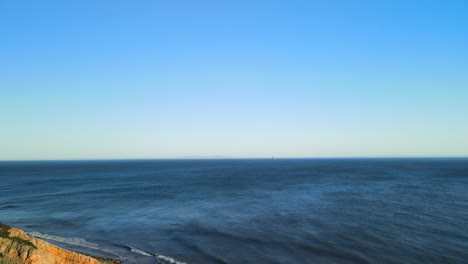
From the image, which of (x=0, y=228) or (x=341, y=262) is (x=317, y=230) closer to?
(x=341, y=262)

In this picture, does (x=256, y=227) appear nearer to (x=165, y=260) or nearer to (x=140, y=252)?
(x=165, y=260)

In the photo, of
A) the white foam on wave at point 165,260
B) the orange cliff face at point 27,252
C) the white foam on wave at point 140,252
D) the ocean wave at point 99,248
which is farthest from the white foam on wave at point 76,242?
the orange cliff face at point 27,252

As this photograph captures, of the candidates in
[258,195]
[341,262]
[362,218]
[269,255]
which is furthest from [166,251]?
[258,195]

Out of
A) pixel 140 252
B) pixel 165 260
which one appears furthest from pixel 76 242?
pixel 165 260

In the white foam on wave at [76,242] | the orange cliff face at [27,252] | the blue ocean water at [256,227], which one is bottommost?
the blue ocean water at [256,227]

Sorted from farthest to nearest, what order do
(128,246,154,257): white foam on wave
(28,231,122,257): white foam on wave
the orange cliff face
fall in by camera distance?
(28,231,122,257): white foam on wave < (128,246,154,257): white foam on wave < the orange cliff face

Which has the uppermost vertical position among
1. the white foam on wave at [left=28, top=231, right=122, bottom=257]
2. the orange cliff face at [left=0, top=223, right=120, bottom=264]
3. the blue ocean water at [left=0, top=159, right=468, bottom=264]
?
the orange cliff face at [left=0, top=223, right=120, bottom=264]

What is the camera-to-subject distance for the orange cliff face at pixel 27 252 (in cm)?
1576

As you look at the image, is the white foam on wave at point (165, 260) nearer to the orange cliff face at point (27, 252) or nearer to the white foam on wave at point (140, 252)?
the white foam on wave at point (140, 252)

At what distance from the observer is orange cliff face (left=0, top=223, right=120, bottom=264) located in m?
15.8

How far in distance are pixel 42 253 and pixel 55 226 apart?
2414 cm

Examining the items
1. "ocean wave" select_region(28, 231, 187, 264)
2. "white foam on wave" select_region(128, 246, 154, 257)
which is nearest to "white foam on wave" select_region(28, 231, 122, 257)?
"ocean wave" select_region(28, 231, 187, 264)

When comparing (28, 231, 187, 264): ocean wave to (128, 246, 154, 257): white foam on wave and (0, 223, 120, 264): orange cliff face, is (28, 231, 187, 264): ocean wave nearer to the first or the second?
(128, 246, 154, 257): white foam on wave

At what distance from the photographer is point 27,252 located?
15.9 m
